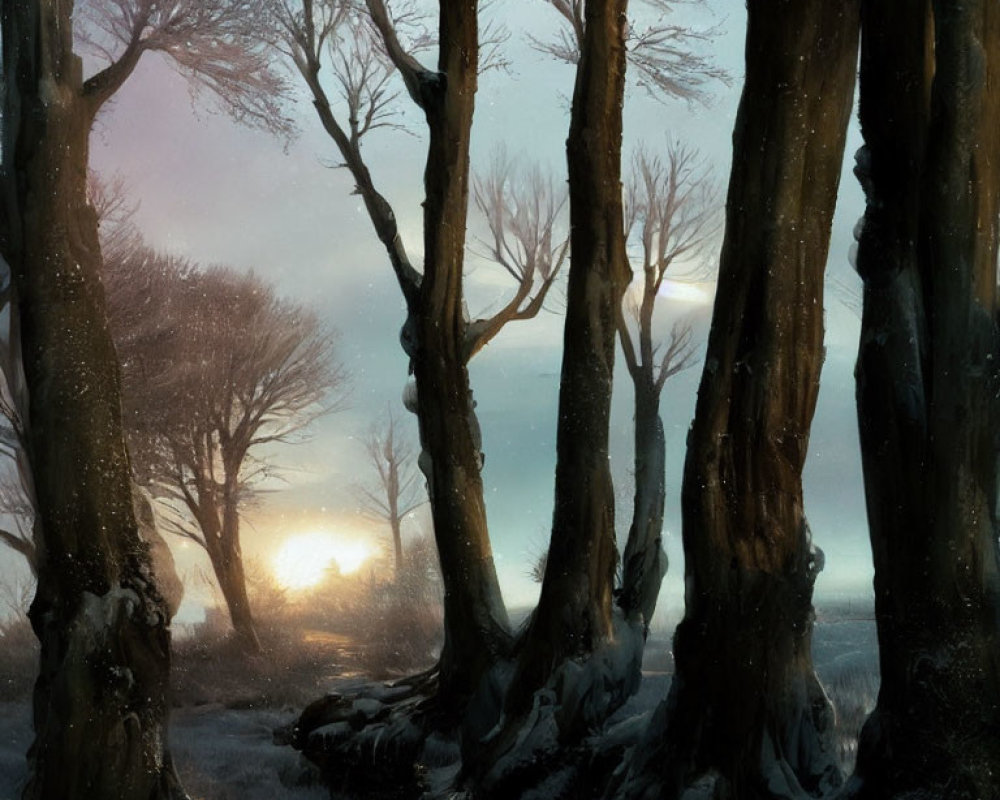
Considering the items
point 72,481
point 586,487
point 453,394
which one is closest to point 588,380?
point 586,487

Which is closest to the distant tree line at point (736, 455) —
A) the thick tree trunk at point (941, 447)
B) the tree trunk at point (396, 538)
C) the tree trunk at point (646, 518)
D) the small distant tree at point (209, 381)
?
the thick tree trunk at point (941, 447)

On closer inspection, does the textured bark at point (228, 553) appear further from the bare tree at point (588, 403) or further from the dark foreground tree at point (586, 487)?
the bare tree at point (588, 403)

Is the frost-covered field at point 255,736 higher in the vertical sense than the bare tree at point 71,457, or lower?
lower

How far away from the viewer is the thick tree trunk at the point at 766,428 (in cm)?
438

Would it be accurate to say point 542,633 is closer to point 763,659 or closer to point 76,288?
point 763,659

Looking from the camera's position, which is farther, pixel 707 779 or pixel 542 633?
pixel 542 633

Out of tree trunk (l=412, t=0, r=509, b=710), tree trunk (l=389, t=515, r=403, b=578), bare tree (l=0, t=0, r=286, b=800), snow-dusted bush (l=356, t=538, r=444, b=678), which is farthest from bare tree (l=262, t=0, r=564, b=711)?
tree trunk (l=389, t=515, r=403, b=578)

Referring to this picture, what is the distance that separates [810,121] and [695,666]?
106 inches

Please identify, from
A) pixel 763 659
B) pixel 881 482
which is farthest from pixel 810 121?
pixel 763 659

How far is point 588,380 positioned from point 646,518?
3.67 meters

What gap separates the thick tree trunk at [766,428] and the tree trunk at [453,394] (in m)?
3.44

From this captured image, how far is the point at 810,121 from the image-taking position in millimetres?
4367

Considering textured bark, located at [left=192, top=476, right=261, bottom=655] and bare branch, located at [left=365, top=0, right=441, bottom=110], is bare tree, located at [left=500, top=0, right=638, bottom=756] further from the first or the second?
textured bark, located at [left=192, top=476, right=261, bottom=655]

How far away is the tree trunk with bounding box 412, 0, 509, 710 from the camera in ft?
25.7
